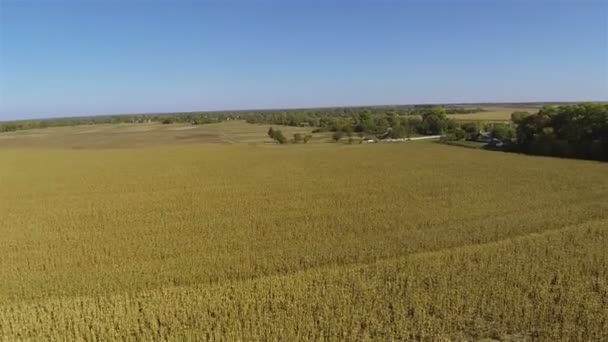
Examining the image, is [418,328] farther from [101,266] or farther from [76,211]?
[76,211]

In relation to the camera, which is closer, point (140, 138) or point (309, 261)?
point (309, 261)

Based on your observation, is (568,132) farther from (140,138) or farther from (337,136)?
(140,138)

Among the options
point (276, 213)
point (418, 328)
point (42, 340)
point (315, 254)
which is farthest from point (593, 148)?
point (42, 340)

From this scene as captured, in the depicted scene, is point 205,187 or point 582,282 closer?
point 582,282

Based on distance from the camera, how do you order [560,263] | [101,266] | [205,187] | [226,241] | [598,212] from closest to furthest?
[560,263] → [101,266] → [226,241] → [598,212] → [205,187]

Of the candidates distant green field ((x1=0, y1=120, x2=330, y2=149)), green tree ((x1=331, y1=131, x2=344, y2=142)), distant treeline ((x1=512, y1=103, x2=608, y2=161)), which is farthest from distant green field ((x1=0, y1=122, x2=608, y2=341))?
green tree ((x1=331, y1=131, x2=344, y2=142))

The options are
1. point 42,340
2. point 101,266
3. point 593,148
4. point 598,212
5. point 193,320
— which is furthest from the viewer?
point 593,148

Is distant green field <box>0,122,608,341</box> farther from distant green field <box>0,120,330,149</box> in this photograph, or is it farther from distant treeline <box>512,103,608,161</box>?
distant green field <box>0,120,330,149</box>

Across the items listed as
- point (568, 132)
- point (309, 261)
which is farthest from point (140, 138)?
point (309, 261)

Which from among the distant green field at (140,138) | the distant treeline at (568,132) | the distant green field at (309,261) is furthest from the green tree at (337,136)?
the distant green field at (309,261)
